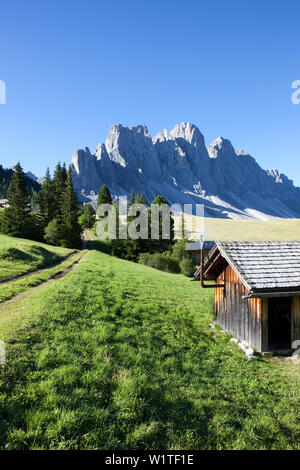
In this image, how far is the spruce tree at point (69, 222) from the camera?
1934 inches

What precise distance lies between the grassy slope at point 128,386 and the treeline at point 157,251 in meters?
33.6

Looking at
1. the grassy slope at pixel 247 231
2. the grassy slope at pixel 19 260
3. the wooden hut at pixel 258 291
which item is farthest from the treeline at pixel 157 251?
the wooden hut at pixel 258 291

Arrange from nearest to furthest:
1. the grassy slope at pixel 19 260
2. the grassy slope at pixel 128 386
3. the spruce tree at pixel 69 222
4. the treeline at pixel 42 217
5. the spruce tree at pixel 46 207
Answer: the grassy slope at pixel 128 386, the grassy slope at pixel 19 260, the treeline at pixel 42 217, the spruce tree at pixel 69 222, the spruce tree at pixel 46 207

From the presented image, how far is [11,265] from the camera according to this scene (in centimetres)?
2164

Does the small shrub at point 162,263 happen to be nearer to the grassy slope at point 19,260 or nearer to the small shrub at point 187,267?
the small shrub at point 187,267

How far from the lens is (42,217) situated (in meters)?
56.1

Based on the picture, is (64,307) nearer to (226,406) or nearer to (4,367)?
(4,367)

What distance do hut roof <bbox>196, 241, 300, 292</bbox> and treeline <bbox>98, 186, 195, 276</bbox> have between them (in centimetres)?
3059

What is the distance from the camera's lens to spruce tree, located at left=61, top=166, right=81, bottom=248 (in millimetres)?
49125

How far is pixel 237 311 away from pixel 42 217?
53046 millimetres

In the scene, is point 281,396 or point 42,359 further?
point 281,396

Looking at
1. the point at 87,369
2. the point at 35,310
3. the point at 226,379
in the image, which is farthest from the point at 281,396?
the point at 35,310

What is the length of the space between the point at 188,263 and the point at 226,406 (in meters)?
38.2

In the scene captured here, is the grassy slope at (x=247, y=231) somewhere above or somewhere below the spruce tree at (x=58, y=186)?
below
